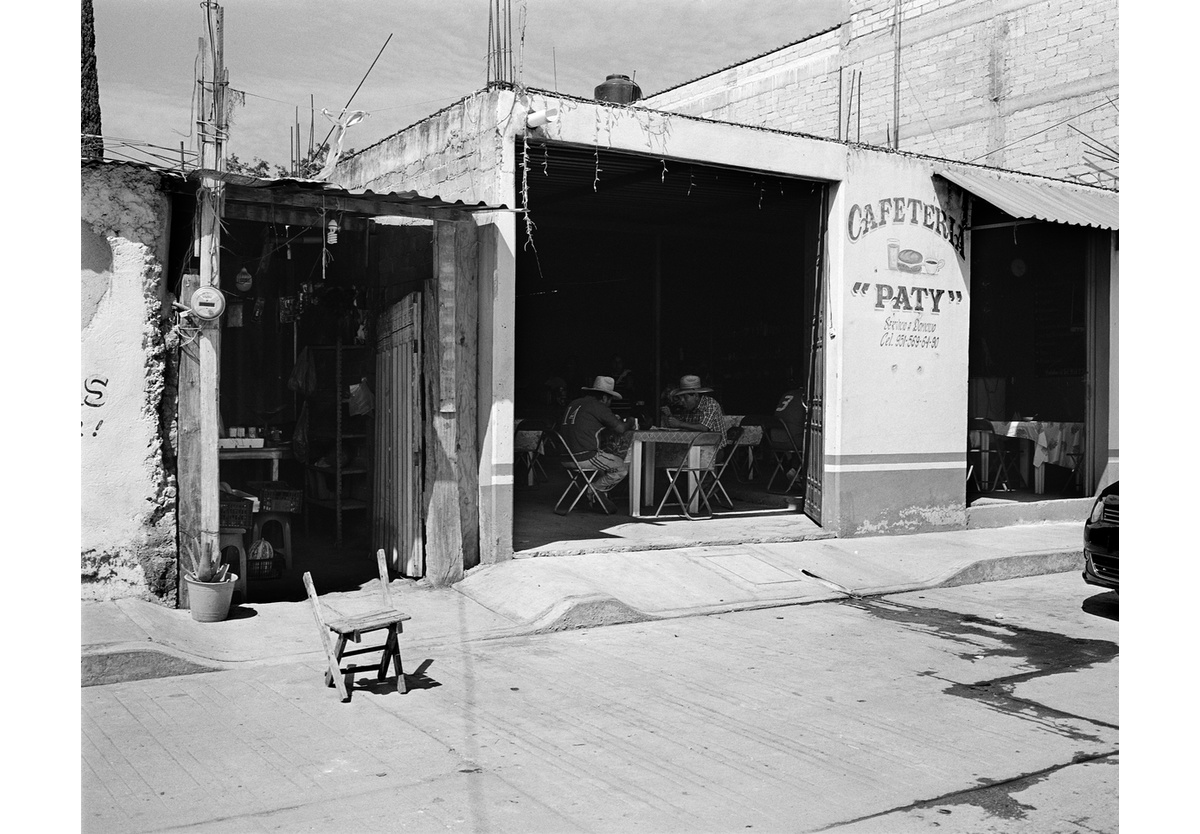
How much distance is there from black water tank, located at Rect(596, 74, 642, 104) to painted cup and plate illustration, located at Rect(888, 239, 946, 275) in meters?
3.63

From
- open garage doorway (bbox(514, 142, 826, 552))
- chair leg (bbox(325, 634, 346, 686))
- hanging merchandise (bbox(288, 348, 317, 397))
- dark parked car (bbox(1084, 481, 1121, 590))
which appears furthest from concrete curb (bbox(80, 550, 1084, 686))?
open garage doorway (bbox(514, 142, 826, 552))

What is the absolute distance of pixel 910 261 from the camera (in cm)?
1166

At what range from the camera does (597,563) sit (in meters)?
9.19

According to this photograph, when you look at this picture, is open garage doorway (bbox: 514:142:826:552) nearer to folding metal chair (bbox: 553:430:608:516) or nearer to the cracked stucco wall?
folding metal chair (bbox: 553:430:608:516)

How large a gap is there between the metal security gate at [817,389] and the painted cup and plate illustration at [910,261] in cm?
76

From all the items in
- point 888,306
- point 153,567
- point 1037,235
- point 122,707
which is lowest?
point 122,707

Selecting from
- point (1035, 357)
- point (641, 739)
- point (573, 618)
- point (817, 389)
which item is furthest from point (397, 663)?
point (1035, 357)

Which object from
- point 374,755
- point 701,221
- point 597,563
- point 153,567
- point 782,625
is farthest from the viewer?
point 701,221

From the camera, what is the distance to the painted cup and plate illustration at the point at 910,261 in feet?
37.8

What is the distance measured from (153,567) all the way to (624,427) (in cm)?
523

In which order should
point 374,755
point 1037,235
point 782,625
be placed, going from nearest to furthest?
1. point 374,755
2. point 782,625
3. point 1037,235

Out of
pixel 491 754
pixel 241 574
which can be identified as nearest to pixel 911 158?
pixel 241 574

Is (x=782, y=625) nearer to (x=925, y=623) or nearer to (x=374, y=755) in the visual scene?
(x=925, y=623)

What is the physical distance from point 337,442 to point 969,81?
13.4 meters
